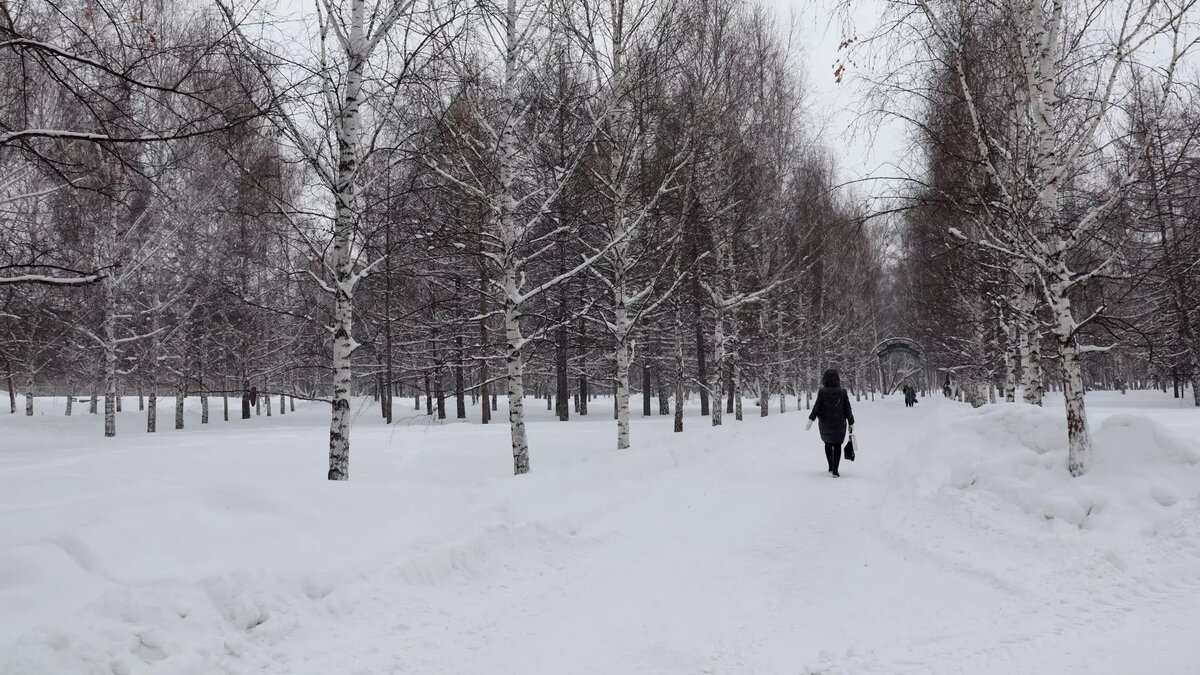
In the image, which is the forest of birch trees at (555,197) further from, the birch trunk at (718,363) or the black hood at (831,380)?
the black hood at (831,380)

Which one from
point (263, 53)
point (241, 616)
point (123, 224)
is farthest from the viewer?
point (123, 224)

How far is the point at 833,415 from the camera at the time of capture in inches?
406

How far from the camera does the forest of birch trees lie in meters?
6.85

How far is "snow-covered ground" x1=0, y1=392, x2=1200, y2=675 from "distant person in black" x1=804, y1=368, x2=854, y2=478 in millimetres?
1378

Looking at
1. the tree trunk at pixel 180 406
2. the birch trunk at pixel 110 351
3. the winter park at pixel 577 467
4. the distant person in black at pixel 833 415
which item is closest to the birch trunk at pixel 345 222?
the winter park at pixel 577 467

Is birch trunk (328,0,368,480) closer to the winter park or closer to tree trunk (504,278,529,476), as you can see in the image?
the winter park

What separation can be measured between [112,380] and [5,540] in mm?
19934

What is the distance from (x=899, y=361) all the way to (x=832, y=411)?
5558 centimetres

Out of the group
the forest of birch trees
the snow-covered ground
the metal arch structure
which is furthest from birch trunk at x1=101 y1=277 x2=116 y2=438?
the metal arch structure

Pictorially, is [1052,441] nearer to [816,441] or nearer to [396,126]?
[816,441]

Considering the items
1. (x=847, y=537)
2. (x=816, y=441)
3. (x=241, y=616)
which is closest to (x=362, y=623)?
(x=241, y=616)

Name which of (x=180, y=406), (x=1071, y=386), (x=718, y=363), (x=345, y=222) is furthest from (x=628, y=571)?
(x=180, y=406)

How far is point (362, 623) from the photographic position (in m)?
4.35

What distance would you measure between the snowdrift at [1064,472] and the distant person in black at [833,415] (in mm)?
1505
